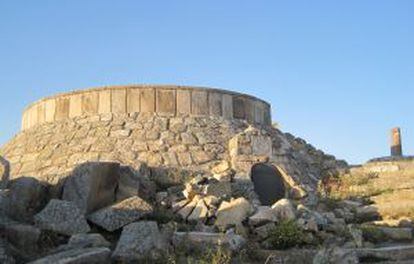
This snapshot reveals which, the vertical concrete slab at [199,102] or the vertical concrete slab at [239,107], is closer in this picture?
the vertical concrete slab at [199,102]

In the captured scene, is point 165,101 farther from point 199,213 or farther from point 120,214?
point 120,214

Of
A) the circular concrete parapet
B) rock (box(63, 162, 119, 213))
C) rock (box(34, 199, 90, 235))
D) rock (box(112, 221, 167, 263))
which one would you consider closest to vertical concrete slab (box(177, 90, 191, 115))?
the circular concrete parapet

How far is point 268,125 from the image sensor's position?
13.8 m

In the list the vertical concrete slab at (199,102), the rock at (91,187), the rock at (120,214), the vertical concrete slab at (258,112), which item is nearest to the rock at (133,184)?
the rock at (91,187)

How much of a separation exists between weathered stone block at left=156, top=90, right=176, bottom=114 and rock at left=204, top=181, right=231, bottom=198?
2684mm

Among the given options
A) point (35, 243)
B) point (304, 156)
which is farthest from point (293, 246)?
point (304, 156)

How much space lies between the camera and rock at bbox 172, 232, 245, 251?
22.5 ft

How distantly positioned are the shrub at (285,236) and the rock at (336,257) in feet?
4.31

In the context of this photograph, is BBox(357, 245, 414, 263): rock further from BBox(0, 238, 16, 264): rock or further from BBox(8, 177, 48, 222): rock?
BBox(8, 177, 48, 222): rock

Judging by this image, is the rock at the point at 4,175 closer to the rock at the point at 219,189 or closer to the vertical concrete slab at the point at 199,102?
the rock at the point at 219,189

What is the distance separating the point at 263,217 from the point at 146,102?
478 centimetres

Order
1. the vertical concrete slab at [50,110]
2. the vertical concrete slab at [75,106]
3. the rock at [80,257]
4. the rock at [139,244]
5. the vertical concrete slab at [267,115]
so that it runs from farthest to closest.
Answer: the vertical concrete slab at [267,115], the vertical concrete slab at [50,110], the vertical concrete slab at [75,106], the rock at [139,244], the rock at [80,257]

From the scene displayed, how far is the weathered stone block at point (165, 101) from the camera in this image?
39.4 feet

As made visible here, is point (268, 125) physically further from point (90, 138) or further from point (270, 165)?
point (90, 138)
